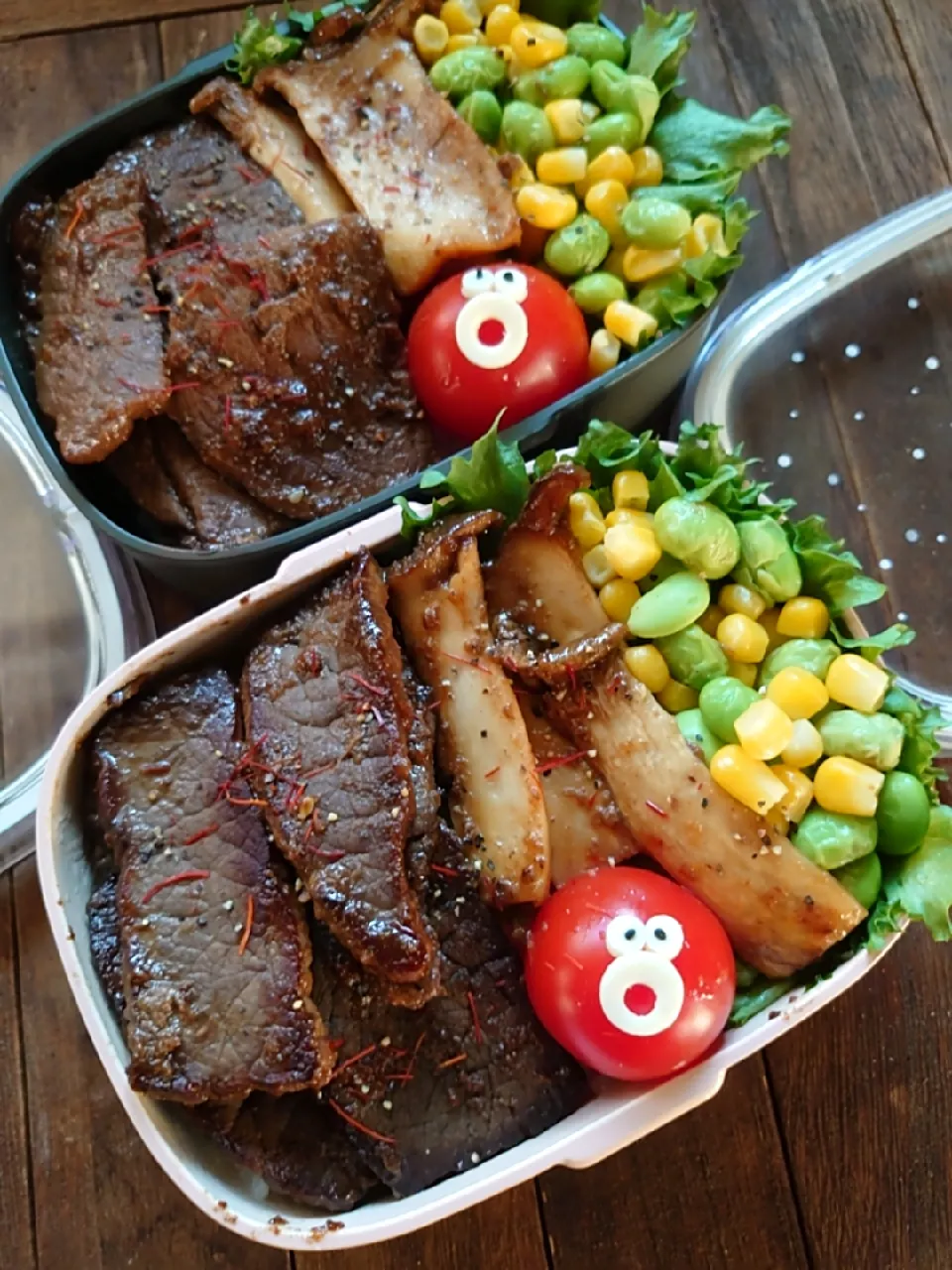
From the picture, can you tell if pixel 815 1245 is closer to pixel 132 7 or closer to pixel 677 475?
pixel 677 475

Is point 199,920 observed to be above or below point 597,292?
below

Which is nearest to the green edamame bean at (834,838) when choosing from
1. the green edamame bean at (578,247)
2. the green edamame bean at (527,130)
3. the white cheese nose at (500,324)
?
the white cheese nose at (500,324)

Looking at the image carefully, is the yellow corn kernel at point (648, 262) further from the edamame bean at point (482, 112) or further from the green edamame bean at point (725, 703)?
the green edamame bean at point (725, 703)

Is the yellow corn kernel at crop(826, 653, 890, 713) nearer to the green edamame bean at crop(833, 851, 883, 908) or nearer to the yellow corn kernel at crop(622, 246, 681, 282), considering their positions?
the green edamame bean at crop(833, 851, 883, 908)

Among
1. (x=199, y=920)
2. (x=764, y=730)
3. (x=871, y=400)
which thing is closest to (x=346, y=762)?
(x=199, y=920)

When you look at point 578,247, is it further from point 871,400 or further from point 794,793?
point 794,793

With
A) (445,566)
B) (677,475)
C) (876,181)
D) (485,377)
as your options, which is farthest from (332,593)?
(876,181)
